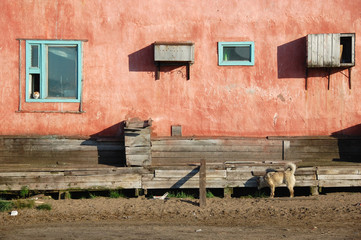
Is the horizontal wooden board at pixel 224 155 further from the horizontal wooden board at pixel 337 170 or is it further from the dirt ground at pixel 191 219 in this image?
the horizontal wooden board at pixel 337 170

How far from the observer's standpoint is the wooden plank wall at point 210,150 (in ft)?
34.9

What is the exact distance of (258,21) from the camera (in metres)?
10.8

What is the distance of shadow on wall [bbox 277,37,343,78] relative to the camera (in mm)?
10789

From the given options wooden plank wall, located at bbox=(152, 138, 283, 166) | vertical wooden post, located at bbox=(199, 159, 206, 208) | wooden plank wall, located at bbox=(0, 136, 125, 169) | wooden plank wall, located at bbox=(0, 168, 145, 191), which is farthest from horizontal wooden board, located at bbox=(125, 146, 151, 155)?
→ vertical wooden post, located at bbox=(199, 159, 206, 208)

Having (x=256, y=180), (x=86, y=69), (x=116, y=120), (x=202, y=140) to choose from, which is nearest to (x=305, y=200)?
(x=256, y=180)

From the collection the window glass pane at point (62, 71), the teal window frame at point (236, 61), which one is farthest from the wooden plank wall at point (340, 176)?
the window glass pane at point (62, 71)

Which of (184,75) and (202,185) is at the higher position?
(184,75)

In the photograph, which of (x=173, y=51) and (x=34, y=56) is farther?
(x=34, y=56)

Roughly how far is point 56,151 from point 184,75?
3592mm

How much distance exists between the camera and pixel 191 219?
8.60 metres

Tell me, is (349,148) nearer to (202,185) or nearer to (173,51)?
(202,185)

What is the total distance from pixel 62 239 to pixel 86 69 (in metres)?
4.89

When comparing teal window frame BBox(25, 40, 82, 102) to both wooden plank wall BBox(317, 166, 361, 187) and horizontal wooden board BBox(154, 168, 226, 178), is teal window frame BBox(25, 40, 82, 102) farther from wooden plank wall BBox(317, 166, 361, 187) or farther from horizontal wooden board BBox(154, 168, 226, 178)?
wooden plank wall BBox(317, 166, 361, 187)

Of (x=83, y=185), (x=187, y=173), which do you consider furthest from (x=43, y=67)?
(x=187, y=173)
